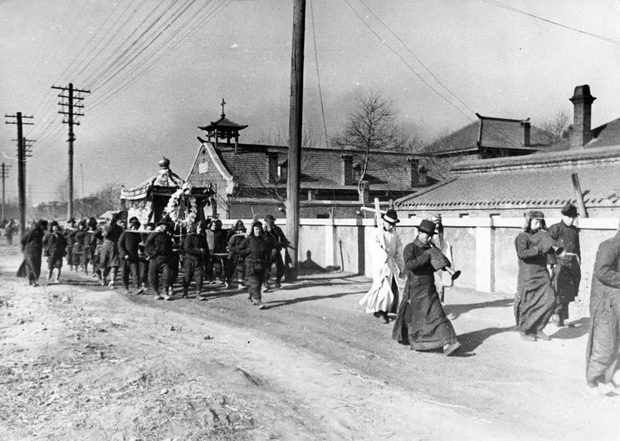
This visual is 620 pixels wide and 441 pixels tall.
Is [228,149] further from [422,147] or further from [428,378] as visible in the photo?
[428,378]

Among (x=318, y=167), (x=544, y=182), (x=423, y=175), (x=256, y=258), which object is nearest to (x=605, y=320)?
(x=256, y=258)

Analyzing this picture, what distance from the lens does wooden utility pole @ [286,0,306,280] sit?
14586mm

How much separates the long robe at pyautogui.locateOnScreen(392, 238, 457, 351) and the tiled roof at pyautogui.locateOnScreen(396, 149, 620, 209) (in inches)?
544

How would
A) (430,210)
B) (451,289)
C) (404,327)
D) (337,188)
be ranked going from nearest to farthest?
(404,327)
(451,289)
(430,210)
(337,188)

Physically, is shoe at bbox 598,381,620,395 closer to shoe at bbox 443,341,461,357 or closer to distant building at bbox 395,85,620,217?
shoe at bbox 443,341,461,357

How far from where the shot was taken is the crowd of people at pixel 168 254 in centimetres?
1152

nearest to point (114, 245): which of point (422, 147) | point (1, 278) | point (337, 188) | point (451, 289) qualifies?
point (1, 278)

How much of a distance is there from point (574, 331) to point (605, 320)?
344 centimetres

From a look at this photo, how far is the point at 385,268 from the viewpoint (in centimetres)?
956

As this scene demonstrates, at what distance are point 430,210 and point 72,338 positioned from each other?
20.5 metres

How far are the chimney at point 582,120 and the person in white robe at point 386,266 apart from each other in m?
23.8

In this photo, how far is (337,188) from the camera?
4050 centimetres

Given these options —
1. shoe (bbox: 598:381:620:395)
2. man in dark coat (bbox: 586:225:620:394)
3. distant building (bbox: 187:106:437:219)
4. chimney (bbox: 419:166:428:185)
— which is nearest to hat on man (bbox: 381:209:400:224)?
man in dark coat (bbox: 586:225:620:394)

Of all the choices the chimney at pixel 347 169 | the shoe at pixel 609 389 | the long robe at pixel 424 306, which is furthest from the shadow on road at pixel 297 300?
the chimney at pixel 347 169
